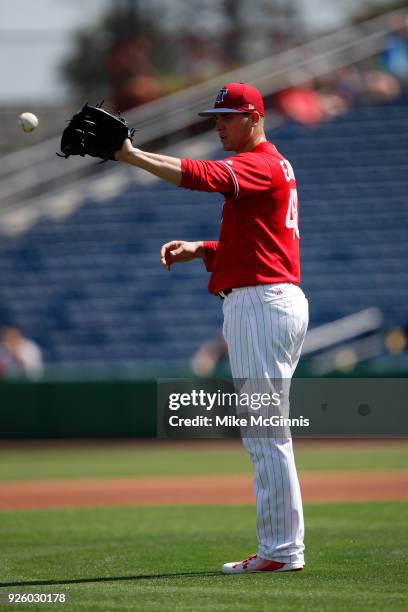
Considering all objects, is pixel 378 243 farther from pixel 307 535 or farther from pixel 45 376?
pixel 307 535

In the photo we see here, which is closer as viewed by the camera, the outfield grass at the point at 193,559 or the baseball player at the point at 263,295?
the outfield grass at the point at 193,559

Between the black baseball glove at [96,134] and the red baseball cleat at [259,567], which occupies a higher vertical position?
the black baseball glove at [96,134]

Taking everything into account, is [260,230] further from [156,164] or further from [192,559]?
[192,559]

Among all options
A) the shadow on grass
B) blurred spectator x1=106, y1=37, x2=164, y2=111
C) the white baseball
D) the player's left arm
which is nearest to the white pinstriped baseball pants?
the shadow on grass

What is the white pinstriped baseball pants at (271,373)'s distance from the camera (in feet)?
15.2

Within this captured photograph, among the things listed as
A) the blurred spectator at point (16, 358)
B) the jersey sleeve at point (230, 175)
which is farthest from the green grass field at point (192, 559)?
the blurred spectator at point (16, 358)

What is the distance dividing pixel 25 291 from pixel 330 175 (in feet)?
17.7

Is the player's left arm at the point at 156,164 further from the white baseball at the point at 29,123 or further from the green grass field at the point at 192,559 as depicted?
the green grass field at the point at 192,559

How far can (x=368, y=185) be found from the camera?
1930 cm

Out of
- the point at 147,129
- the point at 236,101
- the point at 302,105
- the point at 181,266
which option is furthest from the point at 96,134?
the point at 302,105

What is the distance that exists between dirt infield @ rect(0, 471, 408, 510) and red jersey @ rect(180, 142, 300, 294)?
13.7ft

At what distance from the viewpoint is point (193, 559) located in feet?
17.5

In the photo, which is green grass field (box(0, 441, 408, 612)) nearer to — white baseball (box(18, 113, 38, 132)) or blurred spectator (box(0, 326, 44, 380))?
white baseball (box(18, 113, 38, 132))

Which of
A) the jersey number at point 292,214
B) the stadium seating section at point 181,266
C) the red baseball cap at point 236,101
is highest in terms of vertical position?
the stadium seating section at point 181,266
